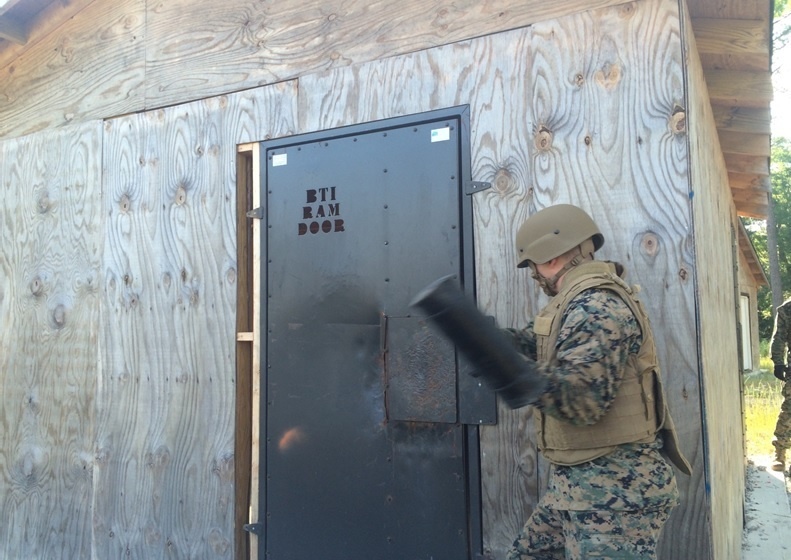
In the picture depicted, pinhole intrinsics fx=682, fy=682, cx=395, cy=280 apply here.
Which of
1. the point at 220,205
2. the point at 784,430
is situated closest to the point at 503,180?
the point at 220,205

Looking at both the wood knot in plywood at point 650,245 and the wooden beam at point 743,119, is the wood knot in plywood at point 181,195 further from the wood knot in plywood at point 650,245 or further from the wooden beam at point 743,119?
the wooden beam at point 743,119

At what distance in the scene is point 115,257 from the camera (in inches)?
164

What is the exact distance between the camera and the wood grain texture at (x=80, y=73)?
14.1ft

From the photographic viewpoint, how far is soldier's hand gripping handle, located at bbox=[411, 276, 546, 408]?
1952 mm

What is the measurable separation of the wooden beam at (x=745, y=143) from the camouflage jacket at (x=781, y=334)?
10.1 ft

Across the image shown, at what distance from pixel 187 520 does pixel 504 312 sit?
2174 mm

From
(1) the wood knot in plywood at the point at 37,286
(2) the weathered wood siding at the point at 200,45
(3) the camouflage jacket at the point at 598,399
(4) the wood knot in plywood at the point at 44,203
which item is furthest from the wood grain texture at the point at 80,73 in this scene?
(3) the camouflage jacket at the point at 598,399

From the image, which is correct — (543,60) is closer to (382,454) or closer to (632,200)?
(632,200)

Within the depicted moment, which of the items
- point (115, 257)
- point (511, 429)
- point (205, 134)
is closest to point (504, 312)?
point (511, 429)

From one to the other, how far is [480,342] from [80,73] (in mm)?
3794

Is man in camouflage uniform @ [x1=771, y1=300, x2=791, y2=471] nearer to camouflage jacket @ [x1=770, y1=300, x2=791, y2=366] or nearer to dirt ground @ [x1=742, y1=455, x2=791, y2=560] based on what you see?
camouflage jacket @ [x1=770, y1=300, x2=791, y2=366]

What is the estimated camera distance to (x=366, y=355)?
3.29 meters

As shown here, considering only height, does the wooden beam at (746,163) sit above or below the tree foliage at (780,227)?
below

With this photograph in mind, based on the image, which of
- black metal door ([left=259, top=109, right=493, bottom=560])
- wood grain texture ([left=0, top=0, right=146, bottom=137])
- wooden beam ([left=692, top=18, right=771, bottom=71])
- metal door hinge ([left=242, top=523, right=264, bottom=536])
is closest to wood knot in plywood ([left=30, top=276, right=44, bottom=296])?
wood grain texture ([left=0, top=0, right=146, bottom=137])
